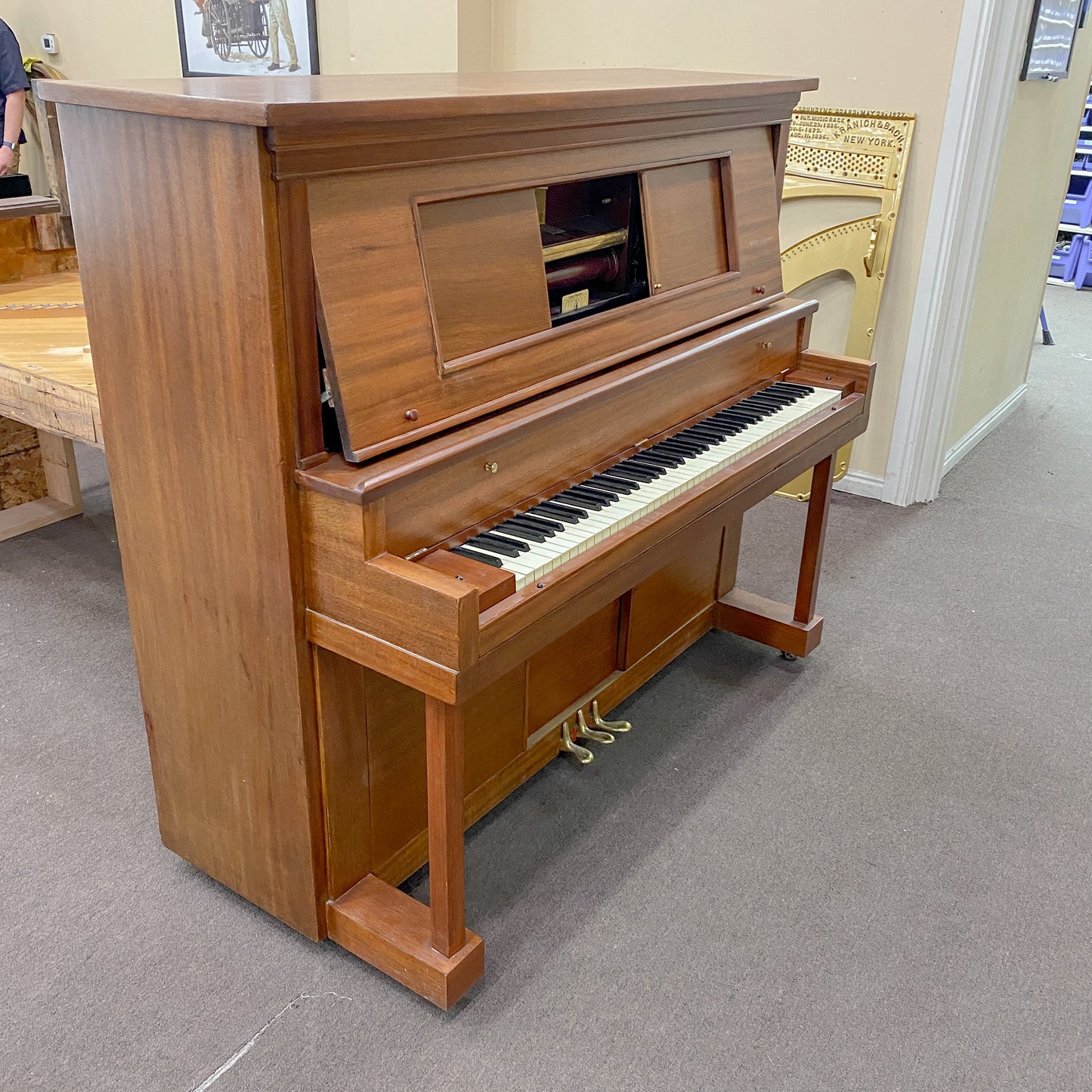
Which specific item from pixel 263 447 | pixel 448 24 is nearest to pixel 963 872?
pixel 263 447

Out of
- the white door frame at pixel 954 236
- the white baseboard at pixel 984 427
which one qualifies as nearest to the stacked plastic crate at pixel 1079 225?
the white baseboard at pixel 984 427

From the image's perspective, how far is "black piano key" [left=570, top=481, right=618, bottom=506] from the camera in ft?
5.32

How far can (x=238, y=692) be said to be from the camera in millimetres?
1539

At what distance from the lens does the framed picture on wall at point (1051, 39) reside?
10.1ft

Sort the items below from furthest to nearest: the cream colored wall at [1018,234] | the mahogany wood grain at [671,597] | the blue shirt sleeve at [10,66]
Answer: the blue shirt sleeve at [10,66], the cream colored wall at [1018,234], the mahogany wood grain at [671,597]

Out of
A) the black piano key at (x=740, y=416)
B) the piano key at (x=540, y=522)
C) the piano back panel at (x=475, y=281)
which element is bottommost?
the piano key at (x=540, y=522)

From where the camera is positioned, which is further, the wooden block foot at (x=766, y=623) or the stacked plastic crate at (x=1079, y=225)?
the stacked plastic crate at (x=1079, y=225)

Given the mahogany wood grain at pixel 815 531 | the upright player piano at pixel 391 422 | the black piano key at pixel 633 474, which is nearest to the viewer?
the upright player piano at pixel 391 422

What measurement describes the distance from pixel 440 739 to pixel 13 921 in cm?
85

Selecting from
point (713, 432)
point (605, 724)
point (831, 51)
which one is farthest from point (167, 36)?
point (605, 724)

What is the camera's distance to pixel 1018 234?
12.1ft

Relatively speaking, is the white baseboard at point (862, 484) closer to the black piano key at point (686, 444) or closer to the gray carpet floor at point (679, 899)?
the gray carpet floor at point (679, 899)

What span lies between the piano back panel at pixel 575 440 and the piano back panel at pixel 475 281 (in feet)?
0.20

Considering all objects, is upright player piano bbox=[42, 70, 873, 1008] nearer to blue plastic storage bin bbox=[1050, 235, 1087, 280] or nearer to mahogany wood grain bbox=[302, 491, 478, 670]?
mahogany wood grain bbox=[302, 491, 478, 670]
